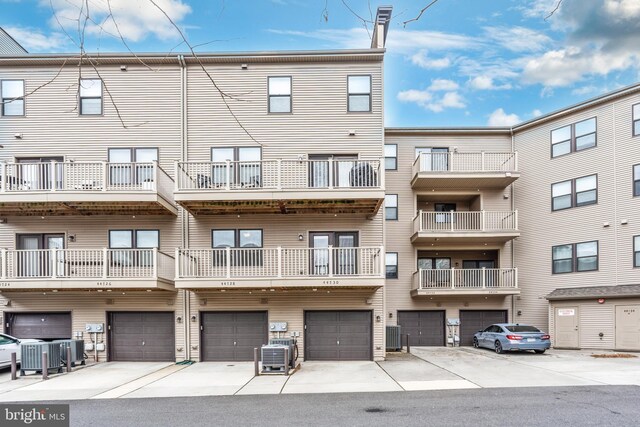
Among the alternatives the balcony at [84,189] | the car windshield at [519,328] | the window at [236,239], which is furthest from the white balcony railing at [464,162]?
the balcony at [84,189]

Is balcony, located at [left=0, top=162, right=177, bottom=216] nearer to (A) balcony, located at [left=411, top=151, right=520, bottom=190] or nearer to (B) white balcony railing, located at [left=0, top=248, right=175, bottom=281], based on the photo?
(B) white balcony railing, located at [left=0, top=248, right=175, bottom=281]

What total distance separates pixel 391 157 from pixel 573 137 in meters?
8.17

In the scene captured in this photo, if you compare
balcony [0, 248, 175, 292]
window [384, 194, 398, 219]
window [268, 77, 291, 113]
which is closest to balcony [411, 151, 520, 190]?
window [384, 194, 398, 219]

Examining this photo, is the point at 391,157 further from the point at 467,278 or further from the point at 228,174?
the point at 228,174

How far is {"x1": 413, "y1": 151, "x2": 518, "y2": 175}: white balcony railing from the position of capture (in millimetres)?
19266

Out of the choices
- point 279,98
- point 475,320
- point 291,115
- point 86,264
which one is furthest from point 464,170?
point 86,264

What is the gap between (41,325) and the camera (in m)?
15.3

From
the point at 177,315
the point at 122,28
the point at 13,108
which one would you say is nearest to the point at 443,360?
the point at 177,315

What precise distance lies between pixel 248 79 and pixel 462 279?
42.6ft

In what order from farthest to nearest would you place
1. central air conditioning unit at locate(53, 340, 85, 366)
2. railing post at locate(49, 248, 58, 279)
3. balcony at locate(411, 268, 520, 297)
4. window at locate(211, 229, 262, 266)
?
balcony at locate(411, 268, 520, 297) → window at locate(211, 229, 262, 266) → railing post at locate(49, 248, 58, 279) → central air conditioning unit at locate(53, 340, 85, 366)

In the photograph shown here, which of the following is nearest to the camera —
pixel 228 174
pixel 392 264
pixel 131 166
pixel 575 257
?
pixel 228 174

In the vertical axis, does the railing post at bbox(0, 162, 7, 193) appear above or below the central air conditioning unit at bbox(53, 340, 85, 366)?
above

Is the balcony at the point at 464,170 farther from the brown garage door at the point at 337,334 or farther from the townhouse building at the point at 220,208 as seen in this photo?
the brown garage door at the point at 337,334

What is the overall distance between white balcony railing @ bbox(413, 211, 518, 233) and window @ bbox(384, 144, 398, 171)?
275cm
